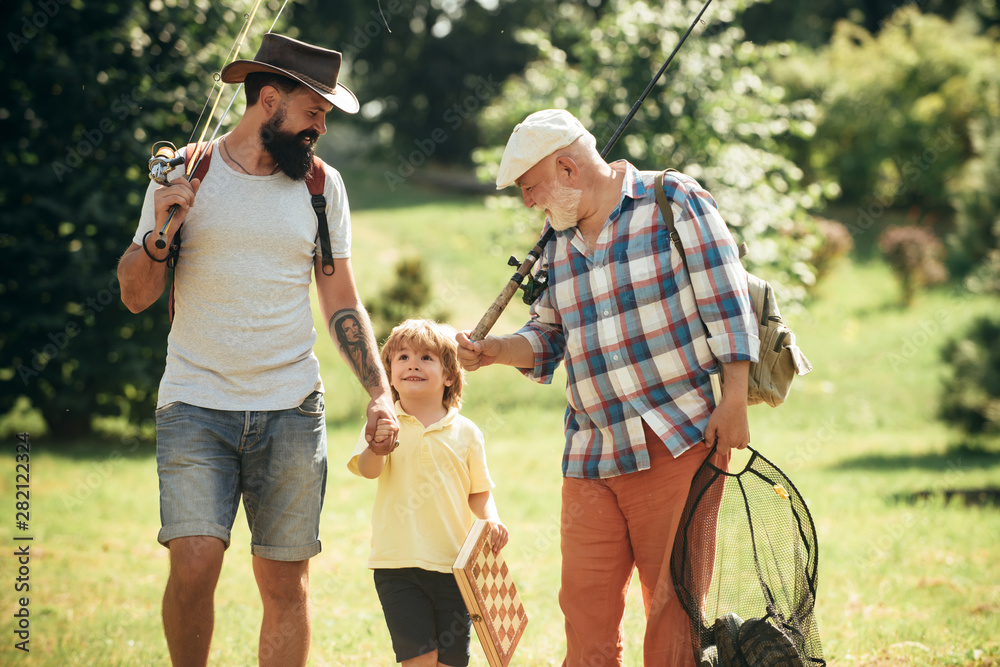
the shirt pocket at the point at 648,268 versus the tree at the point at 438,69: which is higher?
the tree at the point at 438,69

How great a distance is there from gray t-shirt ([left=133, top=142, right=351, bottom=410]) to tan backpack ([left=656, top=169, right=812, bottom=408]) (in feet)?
4.45

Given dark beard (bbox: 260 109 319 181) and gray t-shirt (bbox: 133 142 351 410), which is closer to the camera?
gray t-shirt (bbox: 133 142 351 410)

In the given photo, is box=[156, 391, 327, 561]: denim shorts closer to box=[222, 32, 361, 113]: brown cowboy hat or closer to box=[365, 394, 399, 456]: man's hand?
box=[365, 394, 399, 456]: man's hand

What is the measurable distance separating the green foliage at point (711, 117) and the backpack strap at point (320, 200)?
284 inches

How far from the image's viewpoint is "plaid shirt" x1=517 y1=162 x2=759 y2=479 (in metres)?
3.18

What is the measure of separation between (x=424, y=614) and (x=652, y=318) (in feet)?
4.83

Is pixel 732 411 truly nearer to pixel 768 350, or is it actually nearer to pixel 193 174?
pixel 768 350

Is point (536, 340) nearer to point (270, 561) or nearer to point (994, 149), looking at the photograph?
point (270, 561)

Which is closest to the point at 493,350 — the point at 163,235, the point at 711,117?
the point at 163,235

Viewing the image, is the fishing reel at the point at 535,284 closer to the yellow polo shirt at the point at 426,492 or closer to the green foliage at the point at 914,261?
the yellow polo shirt at the point at 426,492

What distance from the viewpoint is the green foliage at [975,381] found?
10367 mm

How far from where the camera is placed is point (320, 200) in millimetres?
3357

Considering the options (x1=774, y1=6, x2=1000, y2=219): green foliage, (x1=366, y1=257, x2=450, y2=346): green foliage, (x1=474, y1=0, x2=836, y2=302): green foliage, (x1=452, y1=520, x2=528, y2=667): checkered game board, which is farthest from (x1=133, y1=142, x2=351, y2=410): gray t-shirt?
(x1=774, y1=6, x2=1000, y2=219): green foliage

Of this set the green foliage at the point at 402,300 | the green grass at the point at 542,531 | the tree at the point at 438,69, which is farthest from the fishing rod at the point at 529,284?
the tree at the point at 438,69
